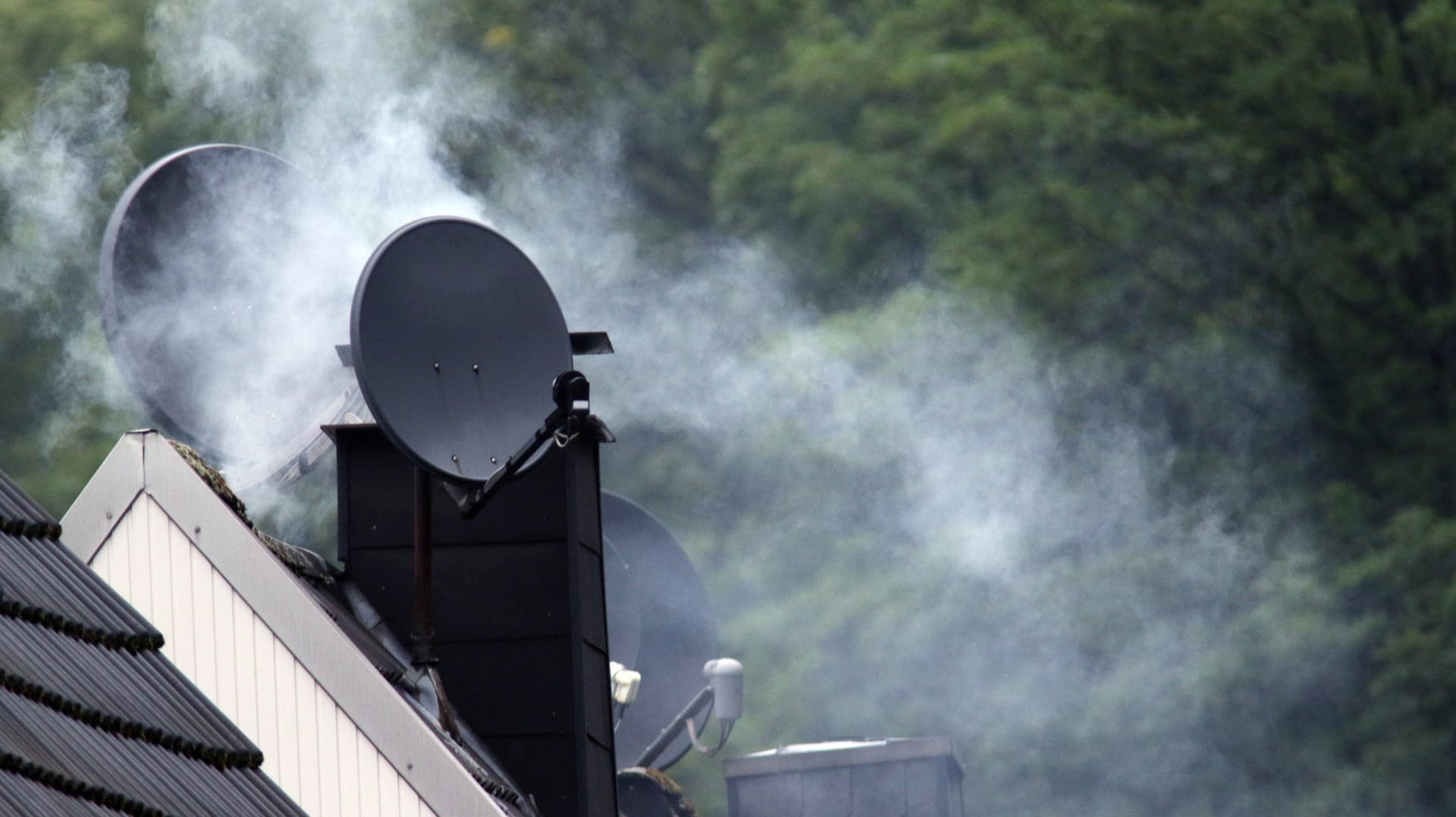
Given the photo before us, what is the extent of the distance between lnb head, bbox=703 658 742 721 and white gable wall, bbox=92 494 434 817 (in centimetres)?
379

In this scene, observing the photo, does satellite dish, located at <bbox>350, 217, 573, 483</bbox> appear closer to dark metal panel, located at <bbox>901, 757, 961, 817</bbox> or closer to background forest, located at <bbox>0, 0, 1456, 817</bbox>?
dark metal panel, located at <bbox>901, 757, 961, 817</bbox>

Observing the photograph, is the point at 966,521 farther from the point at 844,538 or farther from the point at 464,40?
the point at 464,40

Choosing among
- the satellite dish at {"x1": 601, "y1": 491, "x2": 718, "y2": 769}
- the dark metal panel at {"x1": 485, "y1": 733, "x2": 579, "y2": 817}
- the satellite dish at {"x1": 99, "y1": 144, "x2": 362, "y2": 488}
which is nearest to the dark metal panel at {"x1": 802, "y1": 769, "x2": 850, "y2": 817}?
the satellite dish at {"x1": 601, "y1": 491, "x2": 718, "y2": 769}

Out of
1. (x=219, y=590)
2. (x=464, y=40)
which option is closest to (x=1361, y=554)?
(x=464, y=40)

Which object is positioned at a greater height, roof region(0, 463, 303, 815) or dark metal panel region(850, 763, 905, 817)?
dark metal panel region(850, 763, 905, 817)

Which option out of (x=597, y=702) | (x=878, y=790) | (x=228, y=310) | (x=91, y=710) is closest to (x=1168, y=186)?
(x=878, y=790)

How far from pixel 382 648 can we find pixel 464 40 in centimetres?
1616

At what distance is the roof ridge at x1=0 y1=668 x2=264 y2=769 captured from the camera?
2979 millimetres

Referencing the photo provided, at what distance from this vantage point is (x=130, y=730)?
3170 mm

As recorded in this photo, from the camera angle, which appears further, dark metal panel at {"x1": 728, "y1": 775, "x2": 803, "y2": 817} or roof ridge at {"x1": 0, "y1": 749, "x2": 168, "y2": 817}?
dark metal panel at {"x1": 728, "y1": 775, "x2": 803, "y2": 817}

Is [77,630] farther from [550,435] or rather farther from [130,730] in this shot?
[550,435]

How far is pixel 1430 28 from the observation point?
20.6 metres

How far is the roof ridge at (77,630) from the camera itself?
3.12 meters

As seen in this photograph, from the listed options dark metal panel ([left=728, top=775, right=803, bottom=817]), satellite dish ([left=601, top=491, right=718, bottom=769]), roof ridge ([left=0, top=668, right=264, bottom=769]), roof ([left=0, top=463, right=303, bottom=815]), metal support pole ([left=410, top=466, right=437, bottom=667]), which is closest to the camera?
roof ([left=0, top=463, right=303, bottom=815])
